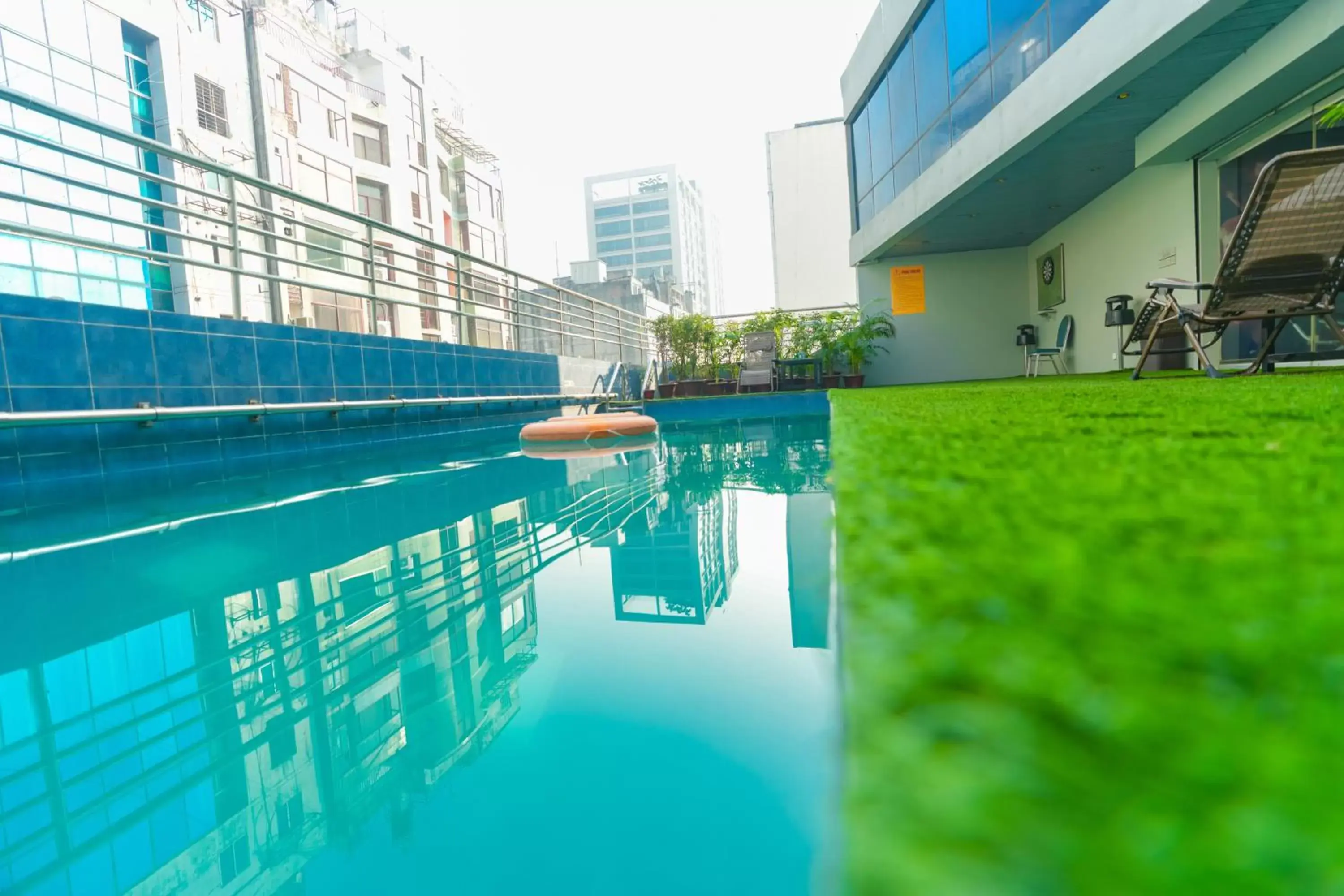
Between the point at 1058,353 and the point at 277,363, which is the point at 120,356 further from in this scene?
the point at 1058,353

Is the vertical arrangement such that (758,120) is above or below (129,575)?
above

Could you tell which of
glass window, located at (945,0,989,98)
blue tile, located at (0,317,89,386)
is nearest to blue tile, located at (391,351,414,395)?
blue tile, located at (0,317,89,386)

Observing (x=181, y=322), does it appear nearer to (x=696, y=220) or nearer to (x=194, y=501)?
(x=194, y=501)

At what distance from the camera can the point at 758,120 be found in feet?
92.8

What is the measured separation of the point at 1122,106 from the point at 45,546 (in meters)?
7.20

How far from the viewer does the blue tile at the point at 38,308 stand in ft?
9.30

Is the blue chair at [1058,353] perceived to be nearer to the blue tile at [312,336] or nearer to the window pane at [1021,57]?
the window pane at [1021,57]

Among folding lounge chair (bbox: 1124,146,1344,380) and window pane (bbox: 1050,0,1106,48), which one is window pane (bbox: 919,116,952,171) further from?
folding lounge chair (bbox: 1124,146,1344,380)

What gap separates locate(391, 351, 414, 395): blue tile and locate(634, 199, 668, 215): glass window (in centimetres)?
5367

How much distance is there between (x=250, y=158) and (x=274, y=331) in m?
11.9

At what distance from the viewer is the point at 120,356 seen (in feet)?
10.7

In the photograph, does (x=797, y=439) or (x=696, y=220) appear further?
(x=696, y=220)

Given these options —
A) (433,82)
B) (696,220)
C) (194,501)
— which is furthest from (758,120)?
(696,220)

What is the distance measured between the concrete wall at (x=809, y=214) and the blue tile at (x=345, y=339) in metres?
24.4
